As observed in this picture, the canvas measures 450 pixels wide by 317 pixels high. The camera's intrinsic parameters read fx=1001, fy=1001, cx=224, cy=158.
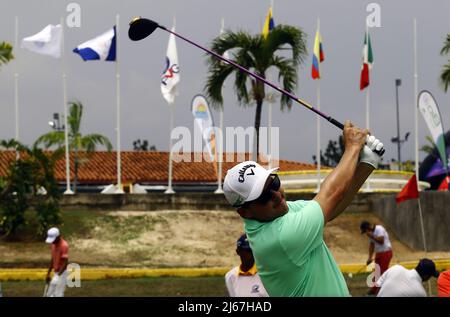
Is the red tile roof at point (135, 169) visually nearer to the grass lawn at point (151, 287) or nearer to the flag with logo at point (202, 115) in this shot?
the flag with logo at point (202, 115)

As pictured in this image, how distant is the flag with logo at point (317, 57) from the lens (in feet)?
111

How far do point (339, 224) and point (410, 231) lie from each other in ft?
7.29

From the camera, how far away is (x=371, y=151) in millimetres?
4113

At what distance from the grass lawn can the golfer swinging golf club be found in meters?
14.4

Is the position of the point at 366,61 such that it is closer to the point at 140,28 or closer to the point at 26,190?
the point at 26,190

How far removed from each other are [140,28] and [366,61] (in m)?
29.0

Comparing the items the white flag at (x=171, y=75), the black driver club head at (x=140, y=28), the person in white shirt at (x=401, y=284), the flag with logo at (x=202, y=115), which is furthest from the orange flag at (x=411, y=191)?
the black driver club head at (x=140, y=28)

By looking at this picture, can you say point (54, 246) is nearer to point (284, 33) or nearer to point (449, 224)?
point (284, 33)

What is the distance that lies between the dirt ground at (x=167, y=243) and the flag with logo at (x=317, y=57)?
5.06 meters

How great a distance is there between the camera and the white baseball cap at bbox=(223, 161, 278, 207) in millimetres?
4117

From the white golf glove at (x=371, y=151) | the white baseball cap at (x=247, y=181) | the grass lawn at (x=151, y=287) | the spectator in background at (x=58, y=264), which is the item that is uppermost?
the white golf glove at (x=371, y=151)

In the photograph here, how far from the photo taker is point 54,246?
17.6 meters

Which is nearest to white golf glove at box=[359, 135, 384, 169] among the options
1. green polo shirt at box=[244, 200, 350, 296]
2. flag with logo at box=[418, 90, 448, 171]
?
green polo shirt at box=[244, 200, 350, 296]
